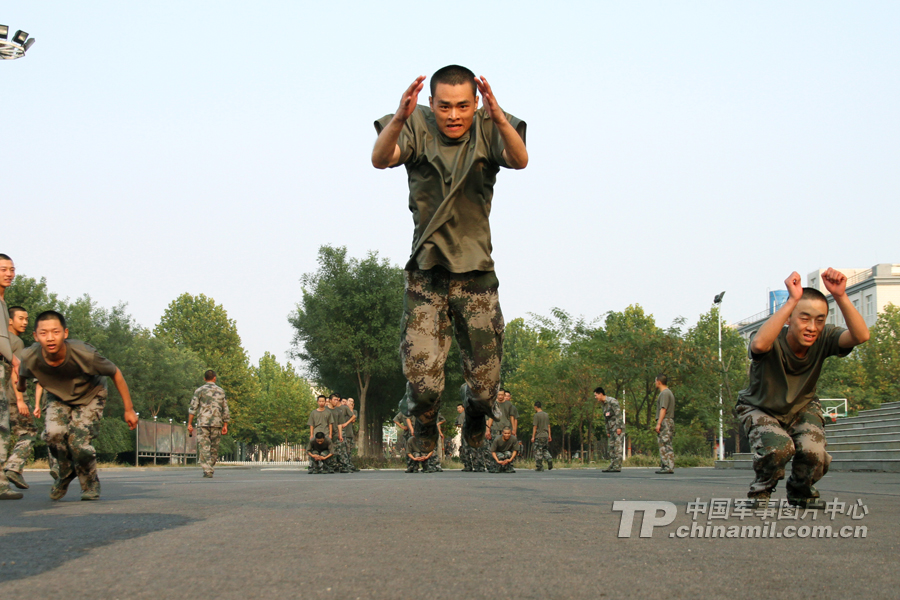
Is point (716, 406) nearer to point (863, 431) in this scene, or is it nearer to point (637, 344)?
point (637, 344)

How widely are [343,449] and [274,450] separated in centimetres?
7403

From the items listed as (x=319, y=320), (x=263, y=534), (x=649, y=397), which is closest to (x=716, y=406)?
(x=649, y=397)

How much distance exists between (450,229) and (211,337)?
80.2 meters

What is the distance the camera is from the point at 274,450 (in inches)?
3745

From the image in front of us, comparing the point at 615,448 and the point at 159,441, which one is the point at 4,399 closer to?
the point at 615,448

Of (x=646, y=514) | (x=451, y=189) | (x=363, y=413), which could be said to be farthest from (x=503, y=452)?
(x=363, y=413)

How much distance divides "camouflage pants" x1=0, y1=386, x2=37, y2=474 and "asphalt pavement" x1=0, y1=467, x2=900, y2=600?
3932mm

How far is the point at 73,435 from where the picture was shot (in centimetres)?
816

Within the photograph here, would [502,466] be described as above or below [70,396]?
below

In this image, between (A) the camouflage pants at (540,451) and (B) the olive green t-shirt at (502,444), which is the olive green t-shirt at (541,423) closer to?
(A) the camouflage pants at (540,451)

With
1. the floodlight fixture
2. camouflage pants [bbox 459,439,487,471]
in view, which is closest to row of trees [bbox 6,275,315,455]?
the floodlight fixture

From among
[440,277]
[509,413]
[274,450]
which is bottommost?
[274,450]

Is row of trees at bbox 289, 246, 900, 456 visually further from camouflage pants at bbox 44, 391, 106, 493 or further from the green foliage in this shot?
the green foliage

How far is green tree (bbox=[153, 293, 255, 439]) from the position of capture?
79312 millimetres
